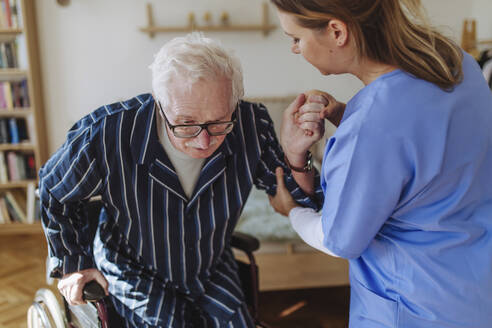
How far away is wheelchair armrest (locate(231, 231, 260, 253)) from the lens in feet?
5.02

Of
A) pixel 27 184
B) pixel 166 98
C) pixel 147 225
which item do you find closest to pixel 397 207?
pixel 166 98

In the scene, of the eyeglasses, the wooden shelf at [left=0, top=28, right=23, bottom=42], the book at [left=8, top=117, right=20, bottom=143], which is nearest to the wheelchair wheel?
the eyeglasses

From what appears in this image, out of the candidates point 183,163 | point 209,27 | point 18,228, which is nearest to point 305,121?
point 183,163

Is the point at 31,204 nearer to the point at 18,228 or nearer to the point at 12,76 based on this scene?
the point at 18,228

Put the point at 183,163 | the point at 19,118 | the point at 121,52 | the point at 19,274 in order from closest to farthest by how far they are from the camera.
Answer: the point at 183,163 → the point at 19,274 → the point at 19,118 → the point at 121,52

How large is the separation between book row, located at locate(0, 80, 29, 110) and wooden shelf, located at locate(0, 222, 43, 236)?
95 cm

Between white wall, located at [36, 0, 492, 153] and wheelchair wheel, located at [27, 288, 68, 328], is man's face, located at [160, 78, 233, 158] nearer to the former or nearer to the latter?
wheelchair wheel, located at [27, 288, 68, 328]

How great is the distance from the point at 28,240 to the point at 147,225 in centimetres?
271

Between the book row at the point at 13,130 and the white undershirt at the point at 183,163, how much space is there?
105 inches

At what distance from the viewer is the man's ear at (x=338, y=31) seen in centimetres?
81

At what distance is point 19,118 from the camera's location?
Answer: 11.5ft

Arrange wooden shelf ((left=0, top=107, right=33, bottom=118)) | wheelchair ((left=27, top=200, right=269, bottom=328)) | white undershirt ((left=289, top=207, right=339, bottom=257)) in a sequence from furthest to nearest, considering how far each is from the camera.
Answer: wooden shelf ((left=0, top=107, right=33, bottom=118)) < wheelchair ((left=27, top=200, right=269, bottom=328)) < white undershirt ((left=289, top=207, right=339, bottom=257))

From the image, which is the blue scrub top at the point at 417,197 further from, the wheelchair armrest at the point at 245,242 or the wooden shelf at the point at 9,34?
the wooden shelf at the point at 9,34

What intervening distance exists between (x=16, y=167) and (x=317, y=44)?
328cm
